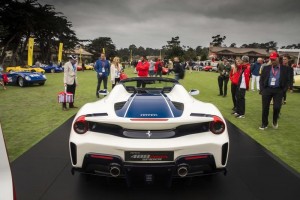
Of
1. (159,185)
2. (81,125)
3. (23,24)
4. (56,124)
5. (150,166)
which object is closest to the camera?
(150,166)

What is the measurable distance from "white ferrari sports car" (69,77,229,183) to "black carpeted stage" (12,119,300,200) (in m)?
0.42

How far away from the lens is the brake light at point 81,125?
327 centimetres

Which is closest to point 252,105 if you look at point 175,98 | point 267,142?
point 267,142

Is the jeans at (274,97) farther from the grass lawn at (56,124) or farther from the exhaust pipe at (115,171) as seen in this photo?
the exhaust pipe at (115,171)

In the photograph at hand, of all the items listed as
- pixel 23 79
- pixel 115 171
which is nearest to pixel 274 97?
pixel 115 171

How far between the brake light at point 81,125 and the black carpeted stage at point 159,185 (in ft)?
2.54

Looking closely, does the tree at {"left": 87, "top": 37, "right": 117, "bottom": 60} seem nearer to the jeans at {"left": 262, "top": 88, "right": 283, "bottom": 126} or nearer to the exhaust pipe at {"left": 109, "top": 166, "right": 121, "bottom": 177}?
the jeans at {"left": 262, "top": 88, "right": 283, "bottom": 126}

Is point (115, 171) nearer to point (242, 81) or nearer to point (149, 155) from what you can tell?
point (149, 155)

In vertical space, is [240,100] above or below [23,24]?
below

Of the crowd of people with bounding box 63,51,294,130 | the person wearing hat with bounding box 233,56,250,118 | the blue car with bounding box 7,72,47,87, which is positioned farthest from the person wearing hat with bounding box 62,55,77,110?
the blue car with bounding box 7,72,47,87

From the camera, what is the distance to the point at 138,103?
3.69 m

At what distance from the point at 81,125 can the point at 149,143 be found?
2.70 feet

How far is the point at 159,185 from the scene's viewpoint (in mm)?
3713

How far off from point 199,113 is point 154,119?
1.85 ft
